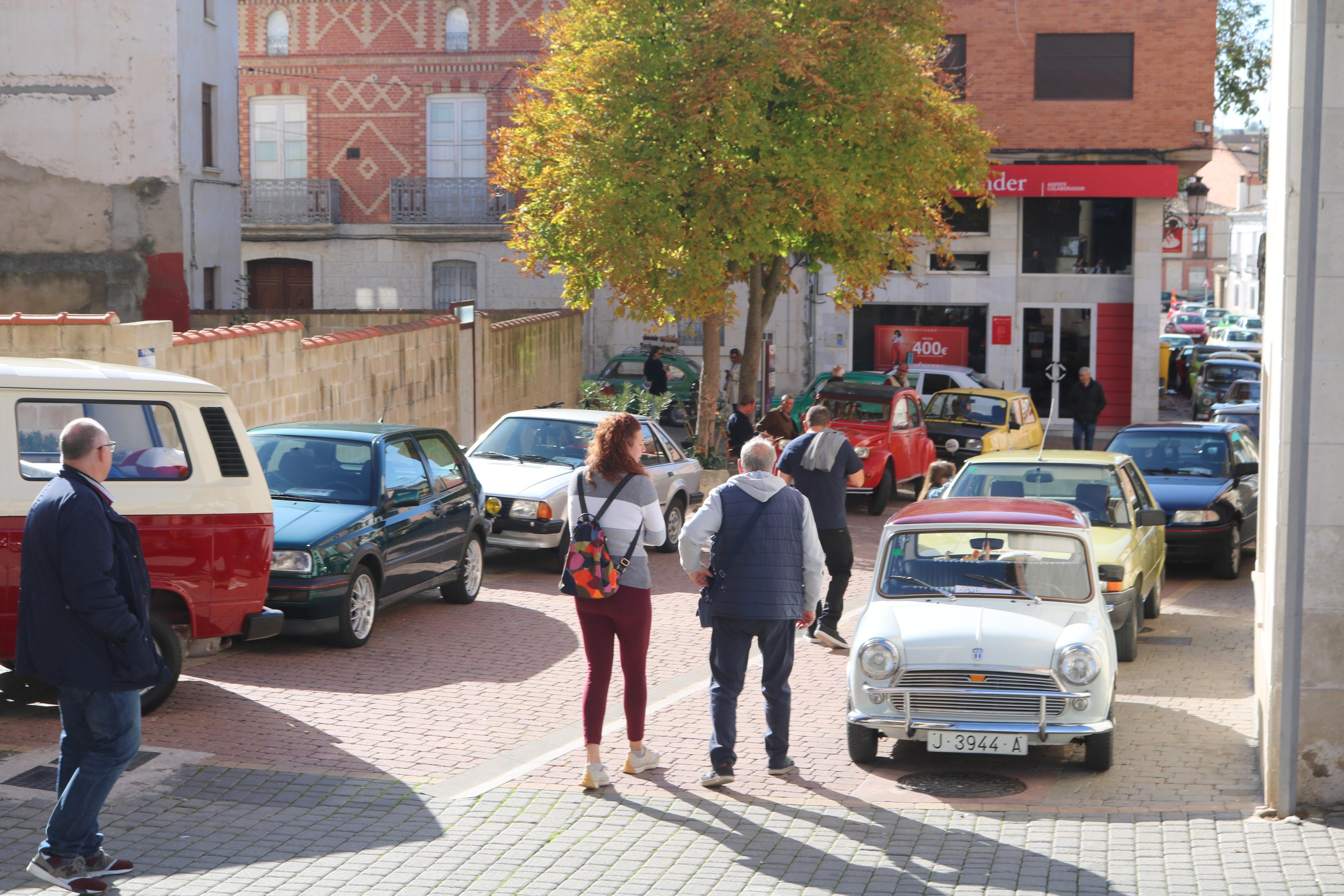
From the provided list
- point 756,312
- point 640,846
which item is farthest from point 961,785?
point 756,312

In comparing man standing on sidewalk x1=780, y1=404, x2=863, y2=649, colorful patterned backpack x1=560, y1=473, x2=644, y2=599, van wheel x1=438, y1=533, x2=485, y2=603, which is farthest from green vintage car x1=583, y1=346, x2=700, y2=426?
colorful patterned backpack x1=560, y1=473, x2=644, y2=599

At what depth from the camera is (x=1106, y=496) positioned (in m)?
12.2

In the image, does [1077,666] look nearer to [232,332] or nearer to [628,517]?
[628,517]

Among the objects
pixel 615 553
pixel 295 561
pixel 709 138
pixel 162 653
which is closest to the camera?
pixel 615 553

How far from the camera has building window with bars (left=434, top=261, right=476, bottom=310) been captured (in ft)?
120

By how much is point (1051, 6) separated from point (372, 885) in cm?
2872

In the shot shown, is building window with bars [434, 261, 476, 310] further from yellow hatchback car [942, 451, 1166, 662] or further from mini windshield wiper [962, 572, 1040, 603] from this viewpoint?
mini windshield wiper [962, 572, 1040, 603]

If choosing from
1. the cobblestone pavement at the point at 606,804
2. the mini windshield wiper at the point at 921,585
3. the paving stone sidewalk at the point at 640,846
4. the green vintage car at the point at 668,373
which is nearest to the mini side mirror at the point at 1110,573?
the cobblestone pavement at the point at 606,804

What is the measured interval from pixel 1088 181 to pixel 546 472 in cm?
1978

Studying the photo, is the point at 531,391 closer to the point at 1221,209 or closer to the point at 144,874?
the point at 144,874

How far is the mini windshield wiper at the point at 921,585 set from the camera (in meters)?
8.46

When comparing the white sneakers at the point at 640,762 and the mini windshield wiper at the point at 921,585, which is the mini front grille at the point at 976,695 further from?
the white sneakers at the point at 640,762

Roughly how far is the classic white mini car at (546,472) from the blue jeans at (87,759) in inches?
290

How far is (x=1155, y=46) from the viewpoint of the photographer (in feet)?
101
